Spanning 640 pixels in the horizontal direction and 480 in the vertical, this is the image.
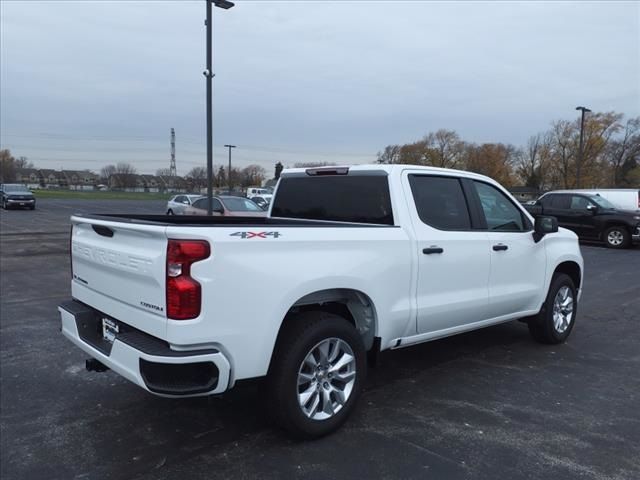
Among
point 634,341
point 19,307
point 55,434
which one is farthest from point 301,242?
point 19,307

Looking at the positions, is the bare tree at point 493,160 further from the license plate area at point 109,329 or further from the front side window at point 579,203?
the license plate area at point 109,329

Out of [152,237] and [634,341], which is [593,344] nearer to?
[634,341]

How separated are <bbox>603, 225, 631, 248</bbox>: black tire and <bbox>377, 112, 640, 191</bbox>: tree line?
116 ft

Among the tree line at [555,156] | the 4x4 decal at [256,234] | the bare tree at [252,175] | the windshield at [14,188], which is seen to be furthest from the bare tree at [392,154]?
the 4x4 decal at [256,234]

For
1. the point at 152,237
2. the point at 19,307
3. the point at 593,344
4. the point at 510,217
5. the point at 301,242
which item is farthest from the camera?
the point at 19,307

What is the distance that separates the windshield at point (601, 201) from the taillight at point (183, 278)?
1747 cm

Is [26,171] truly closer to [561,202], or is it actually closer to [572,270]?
[561,202]

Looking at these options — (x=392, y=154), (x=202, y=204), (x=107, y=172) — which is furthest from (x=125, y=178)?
(x=202, y=204)

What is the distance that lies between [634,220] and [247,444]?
16580mm

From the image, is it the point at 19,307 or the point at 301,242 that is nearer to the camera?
the point at 301,242

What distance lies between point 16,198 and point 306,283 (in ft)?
120

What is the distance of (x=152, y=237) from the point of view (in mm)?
3049

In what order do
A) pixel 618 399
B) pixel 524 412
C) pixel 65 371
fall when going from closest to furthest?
pixel 524 412 < pixel 618 399 < pixel 65 371

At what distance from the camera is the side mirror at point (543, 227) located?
524 centimetres
